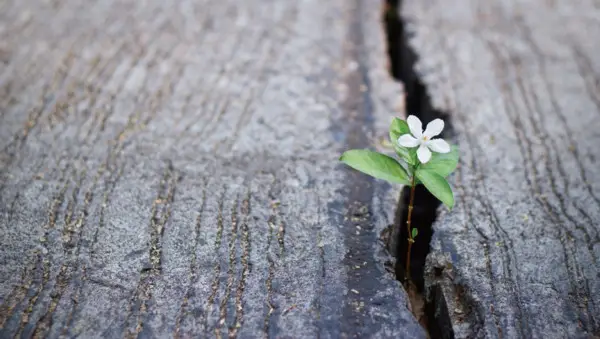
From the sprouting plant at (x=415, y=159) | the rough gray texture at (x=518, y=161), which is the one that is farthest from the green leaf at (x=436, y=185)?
the rough gray texture at (x=518, y=161)

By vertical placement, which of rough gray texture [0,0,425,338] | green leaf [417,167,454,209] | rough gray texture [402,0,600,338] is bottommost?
rough gray texture [402,0,600,338]

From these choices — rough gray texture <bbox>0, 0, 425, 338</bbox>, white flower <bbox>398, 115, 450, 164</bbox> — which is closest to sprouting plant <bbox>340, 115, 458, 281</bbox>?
white flower <bbox>398, 115, 450, 164</bbox>

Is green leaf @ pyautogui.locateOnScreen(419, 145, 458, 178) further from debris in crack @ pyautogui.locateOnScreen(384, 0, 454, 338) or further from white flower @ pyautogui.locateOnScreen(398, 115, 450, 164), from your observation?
debris in crack @ pyautogui.locateOnScreen(384, 0, 454, 338)

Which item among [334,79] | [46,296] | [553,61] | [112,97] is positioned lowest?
[553,61]

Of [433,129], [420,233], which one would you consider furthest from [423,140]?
[420,233]

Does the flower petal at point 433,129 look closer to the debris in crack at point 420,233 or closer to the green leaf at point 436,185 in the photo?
the green leaf at point 436,185

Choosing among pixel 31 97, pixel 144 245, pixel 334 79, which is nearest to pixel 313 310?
pixel 144 245

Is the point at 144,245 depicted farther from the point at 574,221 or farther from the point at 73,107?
the point at 574,221
